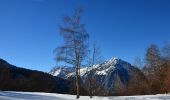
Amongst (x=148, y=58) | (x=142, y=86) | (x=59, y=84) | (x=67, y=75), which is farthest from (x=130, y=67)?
(x=59, y=84)

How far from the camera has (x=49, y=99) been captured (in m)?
34.8

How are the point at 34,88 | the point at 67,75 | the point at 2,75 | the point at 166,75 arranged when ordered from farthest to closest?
the point at 34,88, the point at 2,75, the point at 166,75, the point at 67,75

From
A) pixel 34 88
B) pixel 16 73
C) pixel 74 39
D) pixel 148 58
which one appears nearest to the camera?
pixel 74 39

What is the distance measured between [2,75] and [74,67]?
58.4 metres

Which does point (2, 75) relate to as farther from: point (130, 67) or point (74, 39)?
point (74, 39)

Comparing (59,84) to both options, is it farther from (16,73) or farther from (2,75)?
(2,75)

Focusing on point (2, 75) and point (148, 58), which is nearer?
point (148, 58)

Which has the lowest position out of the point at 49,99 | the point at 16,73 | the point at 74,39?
the point at 49,99

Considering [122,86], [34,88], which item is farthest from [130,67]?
[34,88]

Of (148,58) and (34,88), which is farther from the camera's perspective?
(34,88)

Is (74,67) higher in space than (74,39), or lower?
lower

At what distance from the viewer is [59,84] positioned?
166500mm

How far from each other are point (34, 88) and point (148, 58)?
47.2 meters

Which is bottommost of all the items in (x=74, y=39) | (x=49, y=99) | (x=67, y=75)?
(x=49, y=99)
